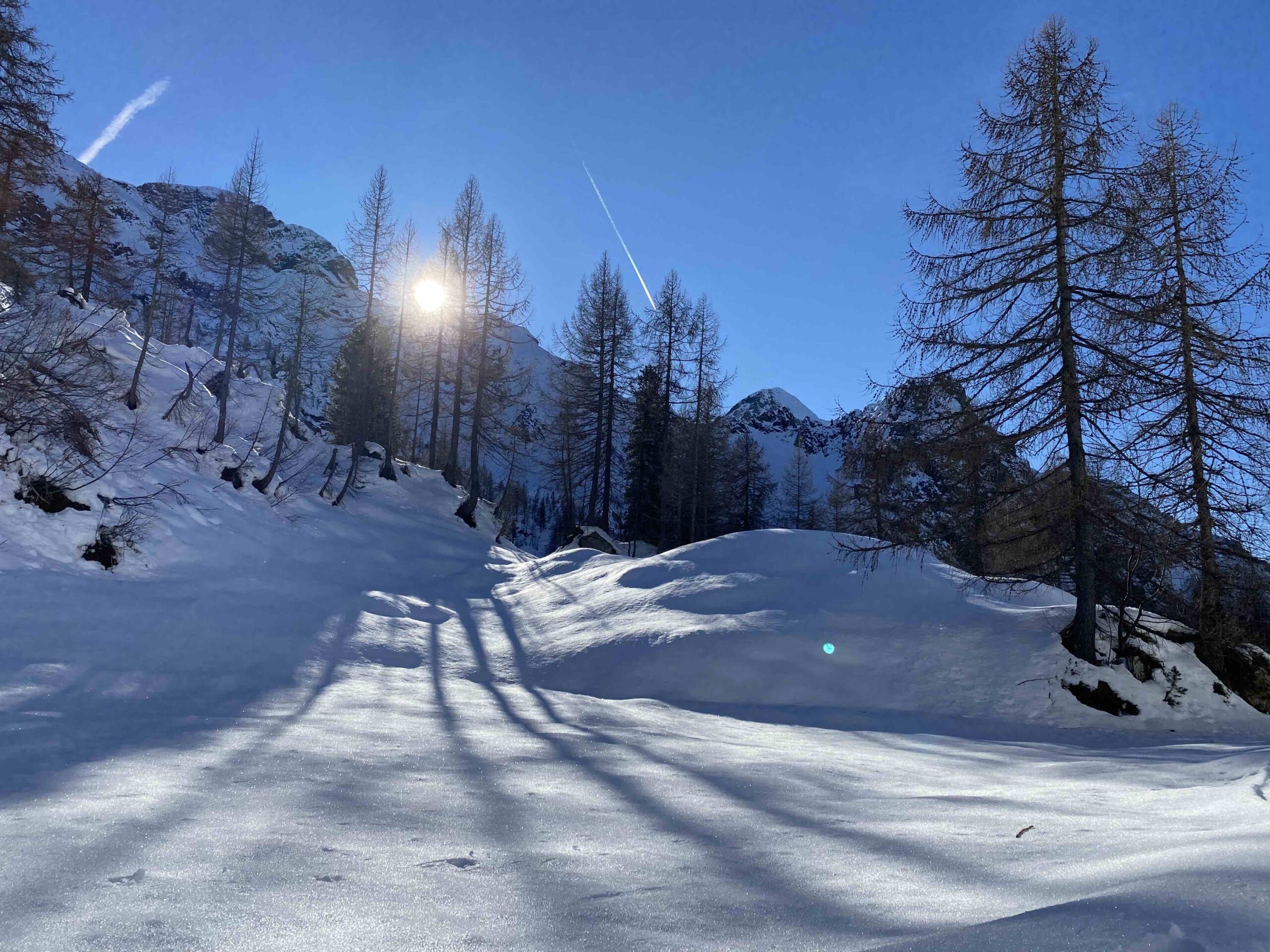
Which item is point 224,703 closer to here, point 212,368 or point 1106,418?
point 1106,418

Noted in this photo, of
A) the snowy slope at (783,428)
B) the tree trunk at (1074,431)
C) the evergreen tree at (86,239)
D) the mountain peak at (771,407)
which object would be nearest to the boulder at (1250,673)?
the tree trunk at (1074,431)

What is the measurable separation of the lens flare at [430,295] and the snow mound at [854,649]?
19714mm

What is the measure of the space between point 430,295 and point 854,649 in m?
24.5

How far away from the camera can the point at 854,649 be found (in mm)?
8867

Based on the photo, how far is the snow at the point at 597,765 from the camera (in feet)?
5.65

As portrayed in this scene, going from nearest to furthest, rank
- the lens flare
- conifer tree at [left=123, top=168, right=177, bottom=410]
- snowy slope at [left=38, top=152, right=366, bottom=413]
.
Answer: conifer tree at [left=123, top=168, right=177, bottom=410], snowy slope at [left=38, top=152, right=366, bottom=413], the lens flare

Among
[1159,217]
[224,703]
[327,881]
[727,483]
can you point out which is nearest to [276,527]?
[224,703]

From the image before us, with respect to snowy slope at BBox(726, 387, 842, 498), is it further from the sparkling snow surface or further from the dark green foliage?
the sparkling snow surface

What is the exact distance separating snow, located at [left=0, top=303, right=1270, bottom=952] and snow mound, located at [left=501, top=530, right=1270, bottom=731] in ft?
0.17

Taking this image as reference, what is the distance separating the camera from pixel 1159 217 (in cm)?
916

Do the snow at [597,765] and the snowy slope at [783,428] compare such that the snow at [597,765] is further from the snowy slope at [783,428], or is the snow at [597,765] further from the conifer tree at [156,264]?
the snowy slope at [783,428]

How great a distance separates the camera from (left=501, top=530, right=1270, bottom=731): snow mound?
8.10 metres

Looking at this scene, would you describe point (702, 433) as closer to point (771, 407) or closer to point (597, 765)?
point (597, 765)

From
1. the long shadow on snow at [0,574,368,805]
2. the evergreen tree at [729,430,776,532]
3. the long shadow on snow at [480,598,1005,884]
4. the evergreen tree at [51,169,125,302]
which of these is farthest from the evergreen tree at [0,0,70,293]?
the evergreen tree at [729,430,776,532]
